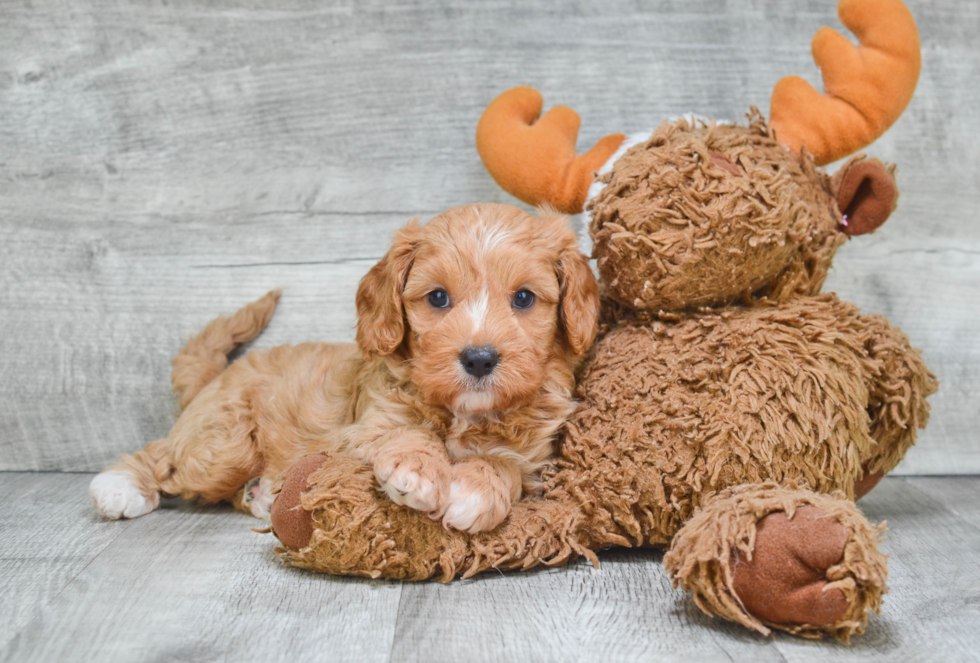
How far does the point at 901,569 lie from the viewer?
6.92 feet

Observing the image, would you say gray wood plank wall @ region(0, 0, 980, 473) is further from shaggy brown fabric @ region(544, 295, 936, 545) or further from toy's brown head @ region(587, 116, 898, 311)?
shaggy brown fabric @ region(544, 295, 936, 545)

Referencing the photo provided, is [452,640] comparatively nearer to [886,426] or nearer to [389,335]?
[389,335]

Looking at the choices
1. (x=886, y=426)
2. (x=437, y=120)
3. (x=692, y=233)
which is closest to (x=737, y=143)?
(x=692, y=233)

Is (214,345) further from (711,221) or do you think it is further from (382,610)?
(711,221)

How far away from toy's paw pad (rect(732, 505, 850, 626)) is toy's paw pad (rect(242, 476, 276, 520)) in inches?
62.3

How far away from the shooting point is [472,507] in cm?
195

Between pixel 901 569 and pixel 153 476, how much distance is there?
2380mm

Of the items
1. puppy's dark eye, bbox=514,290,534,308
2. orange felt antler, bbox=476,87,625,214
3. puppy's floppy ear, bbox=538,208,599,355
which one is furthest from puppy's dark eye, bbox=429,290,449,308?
orange felt antler, bbox=476,87,625,214

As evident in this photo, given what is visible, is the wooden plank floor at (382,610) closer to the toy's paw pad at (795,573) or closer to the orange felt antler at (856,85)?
the toy's paw pad at (795,573)

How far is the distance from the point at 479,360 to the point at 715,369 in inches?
25.3

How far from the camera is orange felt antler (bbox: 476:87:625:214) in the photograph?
8.13 ft

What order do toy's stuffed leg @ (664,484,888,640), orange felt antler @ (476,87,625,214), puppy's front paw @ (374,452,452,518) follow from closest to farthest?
toy's stuffed leg @ (664,484,888,640)
puppy's front paw @ (374,452,452,518)
orange felt antler @ (476,87,625,214)

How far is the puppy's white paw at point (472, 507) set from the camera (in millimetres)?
1944

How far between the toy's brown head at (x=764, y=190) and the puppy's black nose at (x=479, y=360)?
1.58 ft
